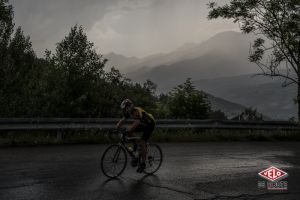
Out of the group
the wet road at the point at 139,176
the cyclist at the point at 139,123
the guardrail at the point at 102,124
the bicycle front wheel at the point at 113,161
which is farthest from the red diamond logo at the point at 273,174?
the guardrail at the point at 102,124

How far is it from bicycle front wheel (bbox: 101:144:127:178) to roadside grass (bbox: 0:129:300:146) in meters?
5.55

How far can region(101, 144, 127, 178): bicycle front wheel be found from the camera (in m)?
8.78

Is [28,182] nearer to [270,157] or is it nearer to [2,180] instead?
[2,180]

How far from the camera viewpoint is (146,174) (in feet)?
30.9

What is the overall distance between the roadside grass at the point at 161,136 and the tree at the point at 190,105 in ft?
32.7

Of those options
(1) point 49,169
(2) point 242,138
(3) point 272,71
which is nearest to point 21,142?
(1) point 49,169

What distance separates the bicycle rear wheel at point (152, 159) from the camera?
9.60 m

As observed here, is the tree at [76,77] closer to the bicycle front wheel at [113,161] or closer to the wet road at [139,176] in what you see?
the wet road at [139,176]

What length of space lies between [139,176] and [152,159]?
2.47ft

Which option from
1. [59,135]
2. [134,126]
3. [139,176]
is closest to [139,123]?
[134,126]

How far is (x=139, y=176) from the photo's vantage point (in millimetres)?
9109

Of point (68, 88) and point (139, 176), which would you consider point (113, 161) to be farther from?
point (68, 88)

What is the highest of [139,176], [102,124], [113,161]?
[102,124]

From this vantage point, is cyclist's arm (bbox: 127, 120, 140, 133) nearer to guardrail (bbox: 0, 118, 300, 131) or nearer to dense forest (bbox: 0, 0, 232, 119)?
guardrail (bbox: 0, 118, 300, 131)
